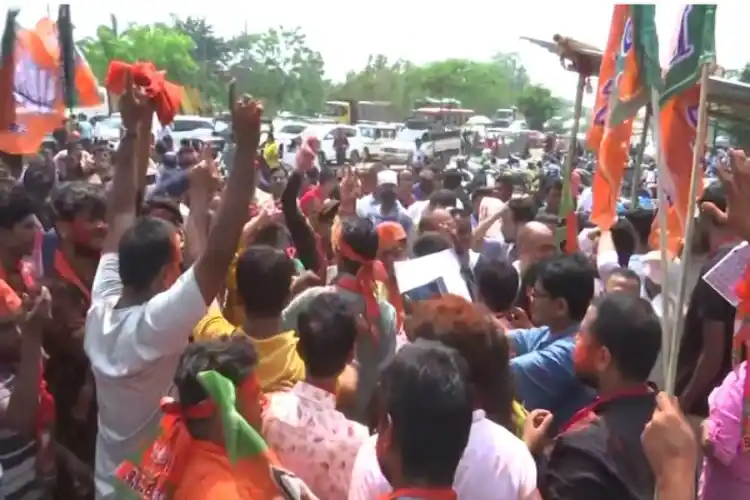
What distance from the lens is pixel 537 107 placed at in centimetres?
6131

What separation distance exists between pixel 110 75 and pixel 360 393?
1.44m

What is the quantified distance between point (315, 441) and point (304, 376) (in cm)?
43

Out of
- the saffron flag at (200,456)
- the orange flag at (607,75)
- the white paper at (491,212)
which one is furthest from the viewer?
the white paper at (491,212)

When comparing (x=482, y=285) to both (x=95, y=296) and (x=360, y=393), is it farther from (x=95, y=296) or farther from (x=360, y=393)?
(x=95, y=296)

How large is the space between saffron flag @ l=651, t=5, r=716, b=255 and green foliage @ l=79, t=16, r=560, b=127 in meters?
31.1

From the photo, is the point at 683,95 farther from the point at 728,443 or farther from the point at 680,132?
the point at 728,443

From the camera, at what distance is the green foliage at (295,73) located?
167 feet

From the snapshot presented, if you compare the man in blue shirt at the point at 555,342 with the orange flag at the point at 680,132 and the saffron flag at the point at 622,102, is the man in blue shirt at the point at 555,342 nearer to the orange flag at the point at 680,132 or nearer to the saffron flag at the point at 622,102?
the orange flag at the point at 680,132

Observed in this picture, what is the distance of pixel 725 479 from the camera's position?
3225mm

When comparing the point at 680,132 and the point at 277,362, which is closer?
the point at 277,362

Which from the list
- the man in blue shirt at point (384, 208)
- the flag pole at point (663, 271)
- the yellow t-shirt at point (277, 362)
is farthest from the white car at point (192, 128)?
the flag pole at point (663, 271)

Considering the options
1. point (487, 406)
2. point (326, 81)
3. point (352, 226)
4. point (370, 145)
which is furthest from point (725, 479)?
point (326, 81)

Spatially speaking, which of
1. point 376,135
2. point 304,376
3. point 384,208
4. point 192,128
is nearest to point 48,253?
point 304,376

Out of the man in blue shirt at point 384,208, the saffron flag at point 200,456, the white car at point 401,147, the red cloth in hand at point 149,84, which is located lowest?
the white car at point 401,147
